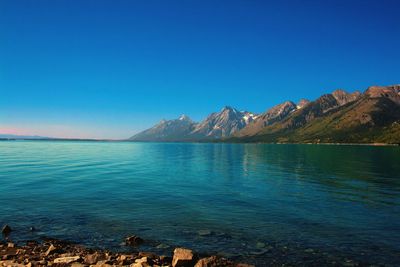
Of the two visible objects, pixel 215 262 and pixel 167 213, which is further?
pixel 167 213

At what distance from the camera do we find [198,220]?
39.9 meters

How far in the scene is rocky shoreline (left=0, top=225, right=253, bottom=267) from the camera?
78.9 feet

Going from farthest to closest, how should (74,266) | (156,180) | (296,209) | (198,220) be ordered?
(156,180) → (296,209) → (198,220) → (74,266)

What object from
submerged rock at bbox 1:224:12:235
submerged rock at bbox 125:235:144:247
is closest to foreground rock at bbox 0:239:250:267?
submerged rock at bbox 125:235:144:247

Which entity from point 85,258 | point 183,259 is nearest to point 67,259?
point 85,258

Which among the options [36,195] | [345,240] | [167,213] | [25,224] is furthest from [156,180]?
[345,240]

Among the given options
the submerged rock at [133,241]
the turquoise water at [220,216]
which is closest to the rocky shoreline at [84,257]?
the submerged rock at [133,241]

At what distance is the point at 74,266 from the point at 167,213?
20.2 meters

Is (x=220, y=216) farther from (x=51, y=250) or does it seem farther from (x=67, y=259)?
(x=67, y=259)

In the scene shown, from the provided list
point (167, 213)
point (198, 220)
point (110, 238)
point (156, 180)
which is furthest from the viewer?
point (156, 180)

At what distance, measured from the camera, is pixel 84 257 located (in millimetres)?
26016

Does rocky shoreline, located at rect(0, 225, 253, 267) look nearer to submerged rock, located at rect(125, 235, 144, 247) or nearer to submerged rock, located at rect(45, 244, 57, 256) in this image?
submerged rock, located at rect(45, 244, 57, 256)

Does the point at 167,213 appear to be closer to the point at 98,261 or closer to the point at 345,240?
the point at 98,261

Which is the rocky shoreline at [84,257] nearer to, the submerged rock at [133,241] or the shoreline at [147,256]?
the shoreline at [147,256]
